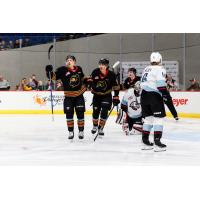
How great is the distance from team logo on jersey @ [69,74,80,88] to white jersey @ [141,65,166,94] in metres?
0.98

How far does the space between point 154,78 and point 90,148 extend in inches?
42.9

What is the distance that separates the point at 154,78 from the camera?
4672 millimetres

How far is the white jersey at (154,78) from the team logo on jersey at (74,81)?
98 centimetres

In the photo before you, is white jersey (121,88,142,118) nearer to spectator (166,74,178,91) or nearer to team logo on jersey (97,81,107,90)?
team logo on jersey (97,81,107,90)

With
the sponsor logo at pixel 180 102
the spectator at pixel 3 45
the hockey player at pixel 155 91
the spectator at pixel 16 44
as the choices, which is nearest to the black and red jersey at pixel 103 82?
the hockey player at pixel 155 91

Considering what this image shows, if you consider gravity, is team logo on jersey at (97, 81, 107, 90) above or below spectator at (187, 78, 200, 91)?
above

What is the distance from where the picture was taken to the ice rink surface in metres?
4.38

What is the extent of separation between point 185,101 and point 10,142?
4922mm

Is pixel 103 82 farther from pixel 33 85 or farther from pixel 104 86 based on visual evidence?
pixel 33 85

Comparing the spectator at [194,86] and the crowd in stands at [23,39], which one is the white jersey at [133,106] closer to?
the spectator at [194,86]

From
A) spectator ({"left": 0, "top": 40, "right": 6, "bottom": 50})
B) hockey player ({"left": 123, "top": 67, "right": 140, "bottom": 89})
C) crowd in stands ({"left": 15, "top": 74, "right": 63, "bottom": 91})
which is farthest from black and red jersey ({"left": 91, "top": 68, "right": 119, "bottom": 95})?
spectator ({"left": 0, "top": 40, "right": 6, "bottom": 50})

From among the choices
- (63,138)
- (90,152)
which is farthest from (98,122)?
(90,152)

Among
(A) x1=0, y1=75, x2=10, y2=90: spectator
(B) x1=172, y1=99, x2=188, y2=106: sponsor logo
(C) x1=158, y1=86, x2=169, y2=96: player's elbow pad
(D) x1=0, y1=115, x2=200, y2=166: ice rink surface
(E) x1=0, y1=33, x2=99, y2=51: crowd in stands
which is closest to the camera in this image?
(D) x1=0, y1=115, x2=200, y2=166: ice rink surface

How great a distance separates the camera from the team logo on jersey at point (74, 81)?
5441 mm
